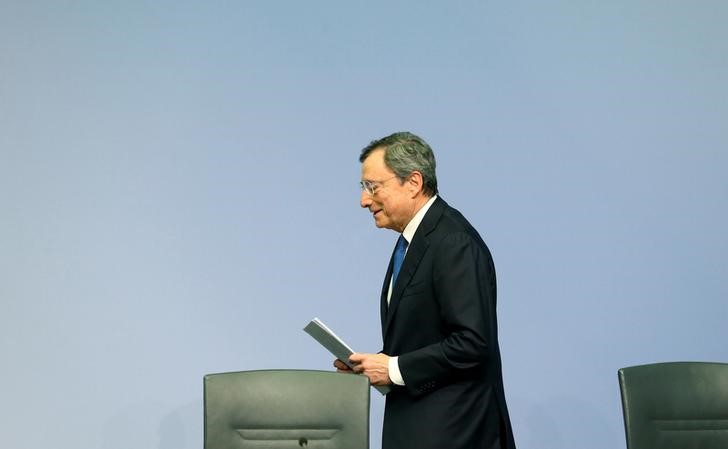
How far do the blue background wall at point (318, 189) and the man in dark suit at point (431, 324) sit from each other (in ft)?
3.32

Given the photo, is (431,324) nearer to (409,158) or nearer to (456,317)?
(456,317)

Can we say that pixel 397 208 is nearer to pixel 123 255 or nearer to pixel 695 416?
pixel 695 416

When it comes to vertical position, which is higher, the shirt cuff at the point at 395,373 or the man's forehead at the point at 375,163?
the man's forehead at the point at 375,163

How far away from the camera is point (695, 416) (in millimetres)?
2598

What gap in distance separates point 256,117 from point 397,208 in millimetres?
1151

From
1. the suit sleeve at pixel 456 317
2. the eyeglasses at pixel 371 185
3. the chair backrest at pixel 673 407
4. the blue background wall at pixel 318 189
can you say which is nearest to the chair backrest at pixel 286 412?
the suit sleeve at pixel 456 317

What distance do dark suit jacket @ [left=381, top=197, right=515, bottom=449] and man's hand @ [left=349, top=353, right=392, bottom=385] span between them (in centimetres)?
5

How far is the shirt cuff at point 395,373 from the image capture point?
2.41 m

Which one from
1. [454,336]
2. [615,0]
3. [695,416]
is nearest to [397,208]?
[454,336]

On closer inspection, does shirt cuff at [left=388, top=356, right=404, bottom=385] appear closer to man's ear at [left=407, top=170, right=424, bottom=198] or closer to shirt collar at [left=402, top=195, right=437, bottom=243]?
shirt collar at [left=402, top=195, right=437, bottom=243]

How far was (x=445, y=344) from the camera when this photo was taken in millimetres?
2367

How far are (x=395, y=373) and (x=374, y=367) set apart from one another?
62 mm

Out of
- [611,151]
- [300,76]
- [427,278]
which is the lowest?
[427,278]

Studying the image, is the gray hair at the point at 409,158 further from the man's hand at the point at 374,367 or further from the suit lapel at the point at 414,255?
the man's hand at the point at 374,367
